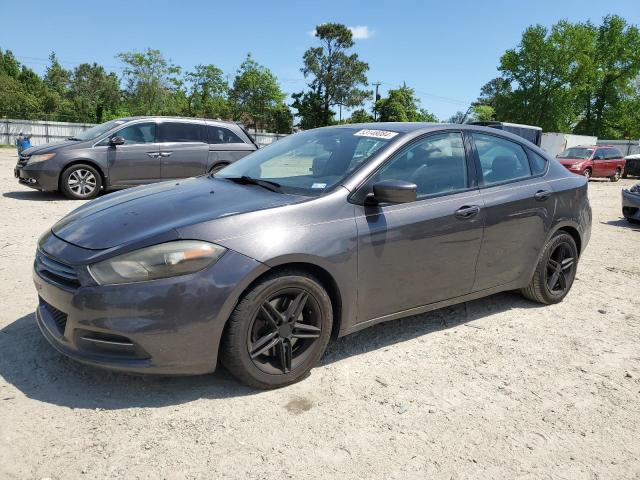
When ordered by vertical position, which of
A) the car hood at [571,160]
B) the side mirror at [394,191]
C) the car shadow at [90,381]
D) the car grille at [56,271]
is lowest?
the car shadow at [90,381]

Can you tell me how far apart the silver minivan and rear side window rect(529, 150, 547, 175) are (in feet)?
20.6

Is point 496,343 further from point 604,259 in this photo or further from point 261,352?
Result: point 604,259

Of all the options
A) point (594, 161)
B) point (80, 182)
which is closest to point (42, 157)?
point (80, 182)

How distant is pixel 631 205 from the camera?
9945 millimetres

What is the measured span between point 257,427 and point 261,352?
0.41 m

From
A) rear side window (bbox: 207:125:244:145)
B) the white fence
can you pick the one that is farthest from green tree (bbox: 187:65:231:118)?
rear side window (bbox: 207:125:244:145)

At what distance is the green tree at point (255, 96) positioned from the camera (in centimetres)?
5928

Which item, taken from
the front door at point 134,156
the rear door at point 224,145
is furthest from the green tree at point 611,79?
the front door at point 134,156

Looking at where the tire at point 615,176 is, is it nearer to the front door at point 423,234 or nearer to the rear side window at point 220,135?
the rear side window at point 220,135

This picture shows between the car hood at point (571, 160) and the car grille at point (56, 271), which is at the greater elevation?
the car hood at point (571, 160)

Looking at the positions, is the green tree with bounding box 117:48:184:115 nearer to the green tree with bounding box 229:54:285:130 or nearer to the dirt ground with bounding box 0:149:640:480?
the green tree with bounding box 229:54:285:130

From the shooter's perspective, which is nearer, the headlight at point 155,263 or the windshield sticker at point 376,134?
the headlight at point 155,263

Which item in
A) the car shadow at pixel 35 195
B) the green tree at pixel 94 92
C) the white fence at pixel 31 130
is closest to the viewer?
the car shadow at pixel 35 195

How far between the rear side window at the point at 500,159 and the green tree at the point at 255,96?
56771 mm
